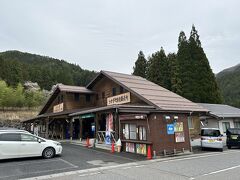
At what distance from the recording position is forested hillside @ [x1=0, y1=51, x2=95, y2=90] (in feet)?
211

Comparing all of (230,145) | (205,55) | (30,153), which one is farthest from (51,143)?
(205,55)

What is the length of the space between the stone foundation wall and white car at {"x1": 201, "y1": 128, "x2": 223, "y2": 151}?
110 ft

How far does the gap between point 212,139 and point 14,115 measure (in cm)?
4015

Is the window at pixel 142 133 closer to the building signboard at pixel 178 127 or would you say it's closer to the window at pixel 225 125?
the building signboard at pixel 178 127

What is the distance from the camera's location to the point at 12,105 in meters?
46.8

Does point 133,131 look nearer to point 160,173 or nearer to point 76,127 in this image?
point 160,173

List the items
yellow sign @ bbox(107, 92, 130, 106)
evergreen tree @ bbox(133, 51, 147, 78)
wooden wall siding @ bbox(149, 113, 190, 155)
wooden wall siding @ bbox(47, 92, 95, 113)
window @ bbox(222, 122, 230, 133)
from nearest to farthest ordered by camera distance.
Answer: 1. wooden wall siding @ bbox(149, 113, 190, 155)
2. yellow sign @ bbox(107, 92, 130, 106)
3. window @ bbox(222, 122, 230, 133)
4. wooden wall siding @ bbox(47, 92, 95, 113)
5. evergreen tree @ bbox(133, 51, 147, 78)

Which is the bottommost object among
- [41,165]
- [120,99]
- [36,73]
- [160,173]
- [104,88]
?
[160,173]

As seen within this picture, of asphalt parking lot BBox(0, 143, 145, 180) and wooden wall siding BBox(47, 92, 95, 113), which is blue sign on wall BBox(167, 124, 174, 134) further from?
wooden wall siding BBox(47, 92, 95, 113)

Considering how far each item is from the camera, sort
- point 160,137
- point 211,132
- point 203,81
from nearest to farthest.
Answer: point 160,137, point 211,132, point 203,81

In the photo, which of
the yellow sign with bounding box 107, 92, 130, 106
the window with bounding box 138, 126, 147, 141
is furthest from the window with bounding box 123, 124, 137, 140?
the yellow sign with bounding box 107, 92, 130, 106

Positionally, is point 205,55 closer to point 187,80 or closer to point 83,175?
point 187,80

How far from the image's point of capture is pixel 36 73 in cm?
7619

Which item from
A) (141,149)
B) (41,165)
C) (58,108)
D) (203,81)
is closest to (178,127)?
(141,149)
